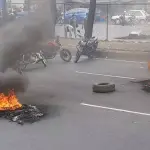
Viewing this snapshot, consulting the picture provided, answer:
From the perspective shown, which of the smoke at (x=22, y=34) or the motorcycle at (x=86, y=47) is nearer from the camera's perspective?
the smoke at (x=22, y=34)

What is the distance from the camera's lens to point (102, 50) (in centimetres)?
1848

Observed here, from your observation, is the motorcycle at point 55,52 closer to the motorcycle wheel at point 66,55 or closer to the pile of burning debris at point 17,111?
the motorcycle wheel at point 66,55

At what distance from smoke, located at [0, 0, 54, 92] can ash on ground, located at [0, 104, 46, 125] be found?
5.54 feet

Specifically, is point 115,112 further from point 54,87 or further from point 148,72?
point 148,72

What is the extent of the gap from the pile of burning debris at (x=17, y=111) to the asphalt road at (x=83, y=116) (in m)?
0.19

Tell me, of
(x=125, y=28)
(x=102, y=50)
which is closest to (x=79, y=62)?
(x=102, y=50)

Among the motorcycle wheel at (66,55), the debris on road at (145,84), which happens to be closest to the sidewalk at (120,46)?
the motorcycle wheel at (66,55)

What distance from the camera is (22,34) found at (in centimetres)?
1019

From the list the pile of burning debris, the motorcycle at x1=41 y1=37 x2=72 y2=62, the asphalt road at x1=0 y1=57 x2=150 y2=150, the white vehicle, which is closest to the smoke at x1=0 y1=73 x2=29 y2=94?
the asphalt road at x1=0 y1=57 x2=150 y2=150

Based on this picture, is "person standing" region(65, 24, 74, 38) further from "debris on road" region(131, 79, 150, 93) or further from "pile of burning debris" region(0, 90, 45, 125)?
"pile of burning debris" region(0, 90, 45, 125)

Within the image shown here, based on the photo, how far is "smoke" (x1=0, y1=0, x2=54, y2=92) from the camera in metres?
10.0

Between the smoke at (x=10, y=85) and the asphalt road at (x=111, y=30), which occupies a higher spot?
the asphalt road at (x=111, y=30)

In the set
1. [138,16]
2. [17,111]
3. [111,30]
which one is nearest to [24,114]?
[17,111]

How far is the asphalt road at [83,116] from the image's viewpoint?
657 cm
